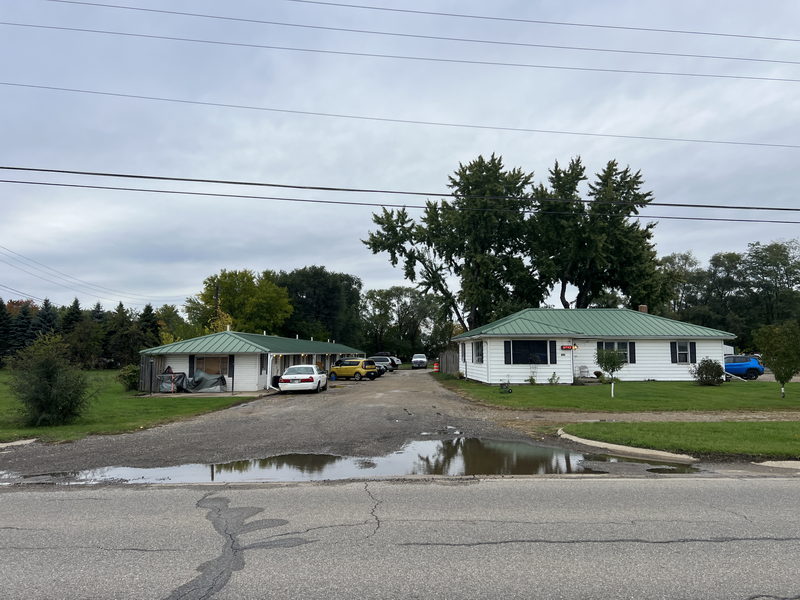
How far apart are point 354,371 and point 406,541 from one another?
3598 cm

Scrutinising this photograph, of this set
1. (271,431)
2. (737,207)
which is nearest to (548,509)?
(271,431)

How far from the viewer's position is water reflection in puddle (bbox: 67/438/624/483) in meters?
9.05

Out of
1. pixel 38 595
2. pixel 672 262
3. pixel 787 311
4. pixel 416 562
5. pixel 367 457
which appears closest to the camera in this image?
pixel 38 595

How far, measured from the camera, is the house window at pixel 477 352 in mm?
32531

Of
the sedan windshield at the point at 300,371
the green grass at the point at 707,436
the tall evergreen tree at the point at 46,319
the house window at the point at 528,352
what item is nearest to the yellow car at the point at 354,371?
the sedan windshield at the point at 300,371

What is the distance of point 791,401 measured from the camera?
65.7 ft

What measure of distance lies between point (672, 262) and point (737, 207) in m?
76.0

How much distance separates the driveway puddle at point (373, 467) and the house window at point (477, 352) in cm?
2113

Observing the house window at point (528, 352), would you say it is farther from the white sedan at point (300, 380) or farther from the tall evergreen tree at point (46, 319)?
the tall evergreen tree at point (46, 319)

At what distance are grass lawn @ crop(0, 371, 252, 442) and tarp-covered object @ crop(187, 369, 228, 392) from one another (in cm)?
416

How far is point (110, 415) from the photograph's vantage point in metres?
17.6

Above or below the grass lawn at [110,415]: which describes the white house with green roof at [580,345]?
above

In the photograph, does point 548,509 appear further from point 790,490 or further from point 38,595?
point 38,595

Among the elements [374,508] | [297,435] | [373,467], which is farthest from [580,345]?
[374,508]
